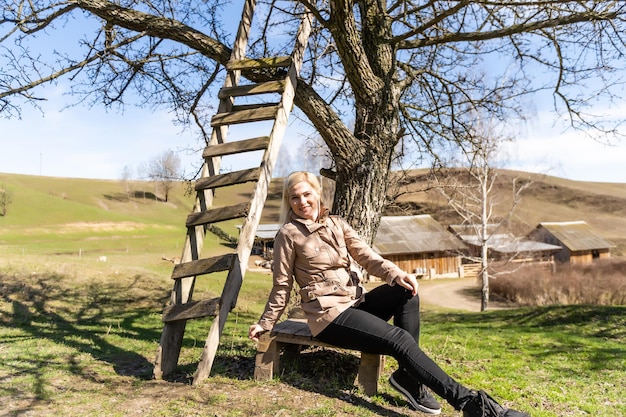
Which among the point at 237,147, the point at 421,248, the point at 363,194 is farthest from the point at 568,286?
the point at 237,147

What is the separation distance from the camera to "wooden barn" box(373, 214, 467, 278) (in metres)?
35.1

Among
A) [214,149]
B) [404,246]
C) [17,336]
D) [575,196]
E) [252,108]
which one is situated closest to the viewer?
[214,149]

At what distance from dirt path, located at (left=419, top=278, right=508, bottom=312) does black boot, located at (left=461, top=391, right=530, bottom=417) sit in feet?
68.5

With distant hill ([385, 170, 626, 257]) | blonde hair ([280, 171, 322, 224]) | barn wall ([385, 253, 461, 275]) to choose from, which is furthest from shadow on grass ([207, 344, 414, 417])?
distant hill ([385, 170, 626, 257])

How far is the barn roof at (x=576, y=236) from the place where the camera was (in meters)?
39.2

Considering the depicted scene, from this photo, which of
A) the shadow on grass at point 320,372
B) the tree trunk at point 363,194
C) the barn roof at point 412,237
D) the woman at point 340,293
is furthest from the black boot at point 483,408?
the barn roof at point 412,237

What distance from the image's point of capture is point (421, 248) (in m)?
35.5

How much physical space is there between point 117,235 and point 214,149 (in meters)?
45.6

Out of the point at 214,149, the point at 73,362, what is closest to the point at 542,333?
the point at 214,149

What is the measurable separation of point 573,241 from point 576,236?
125 cm

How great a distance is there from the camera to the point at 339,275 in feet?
11.8

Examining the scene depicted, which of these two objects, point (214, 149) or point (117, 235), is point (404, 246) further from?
point (214, 149)

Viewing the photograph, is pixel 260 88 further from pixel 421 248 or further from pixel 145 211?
pixel 145 211

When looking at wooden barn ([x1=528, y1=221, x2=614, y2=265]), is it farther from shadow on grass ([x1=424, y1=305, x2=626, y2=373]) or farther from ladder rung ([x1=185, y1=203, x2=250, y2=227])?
ladder rung ([x1=185, y1=203, x2=250, y2=227])
